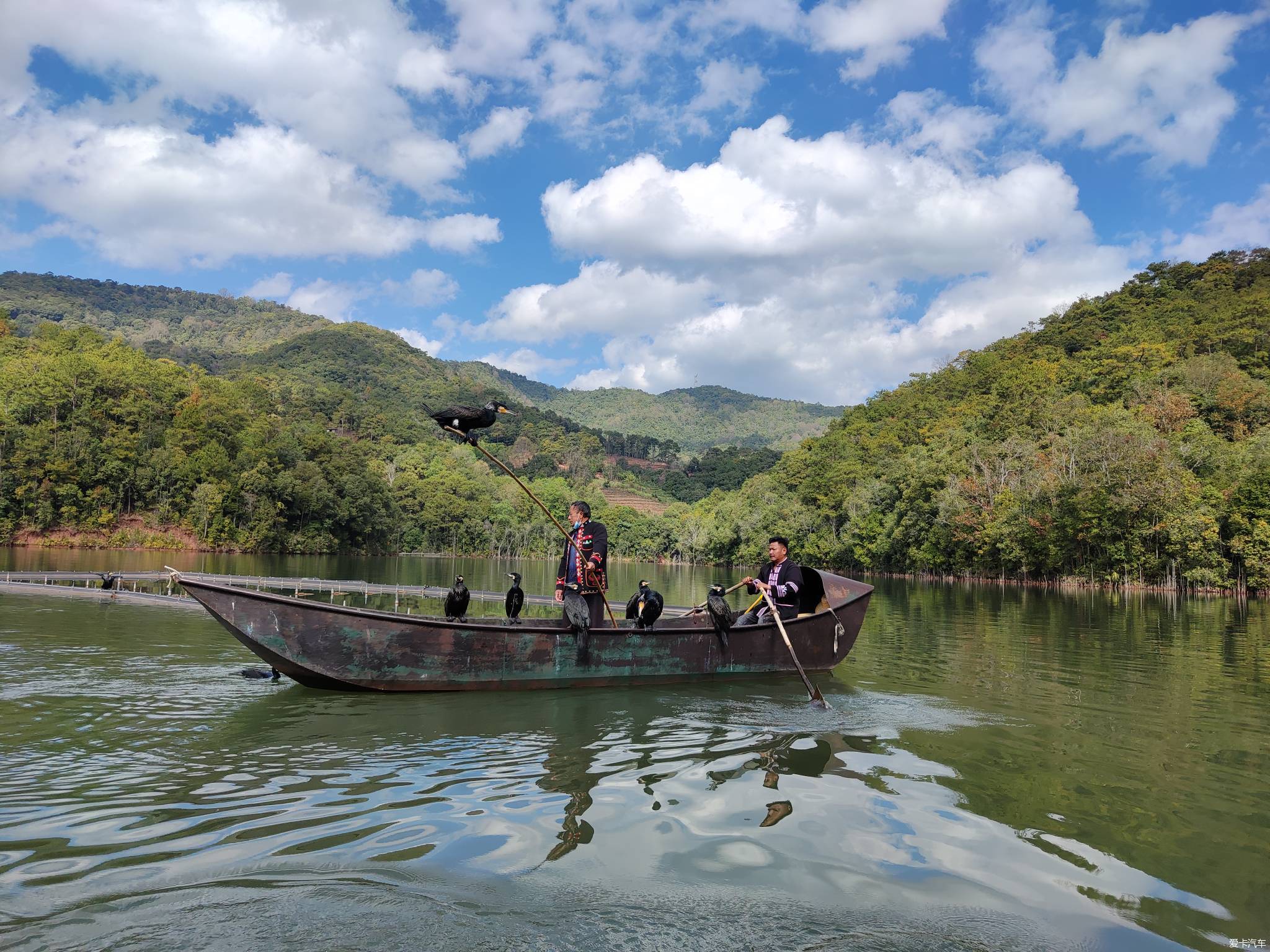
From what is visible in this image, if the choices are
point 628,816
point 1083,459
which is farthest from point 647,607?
point 1083,459

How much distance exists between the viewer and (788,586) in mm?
11219

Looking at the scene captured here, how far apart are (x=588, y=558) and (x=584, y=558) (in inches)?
1.8

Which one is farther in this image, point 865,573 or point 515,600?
point 865,573

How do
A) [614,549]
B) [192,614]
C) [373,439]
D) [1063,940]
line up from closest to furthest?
[1063,940] → [192,614] → [614,549] → [373,439]

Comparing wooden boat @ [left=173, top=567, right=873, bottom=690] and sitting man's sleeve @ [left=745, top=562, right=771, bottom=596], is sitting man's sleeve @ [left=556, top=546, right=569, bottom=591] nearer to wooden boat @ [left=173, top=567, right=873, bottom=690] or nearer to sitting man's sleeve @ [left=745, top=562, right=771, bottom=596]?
wooden boat @ [left=173, top=567, right=873, bottom=690]

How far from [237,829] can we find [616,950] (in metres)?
2.70

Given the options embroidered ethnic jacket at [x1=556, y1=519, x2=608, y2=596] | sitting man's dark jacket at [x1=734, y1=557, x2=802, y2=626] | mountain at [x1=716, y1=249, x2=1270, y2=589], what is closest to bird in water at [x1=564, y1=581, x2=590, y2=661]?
embroidered ethnic jacket at [x1=556, y1=519, x2=608, y2=596]

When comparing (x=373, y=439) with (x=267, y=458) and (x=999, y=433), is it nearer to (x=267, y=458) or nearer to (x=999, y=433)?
(x=267, y=458)

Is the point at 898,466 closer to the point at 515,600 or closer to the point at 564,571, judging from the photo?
the point at 515,600

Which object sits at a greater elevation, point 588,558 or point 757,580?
point 588,558

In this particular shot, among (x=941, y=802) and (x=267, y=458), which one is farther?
(x=267, y=458)

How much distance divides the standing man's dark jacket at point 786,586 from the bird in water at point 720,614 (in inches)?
32.3

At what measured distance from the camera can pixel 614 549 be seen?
116 m

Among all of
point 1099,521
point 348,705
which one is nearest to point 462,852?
point 348,705
